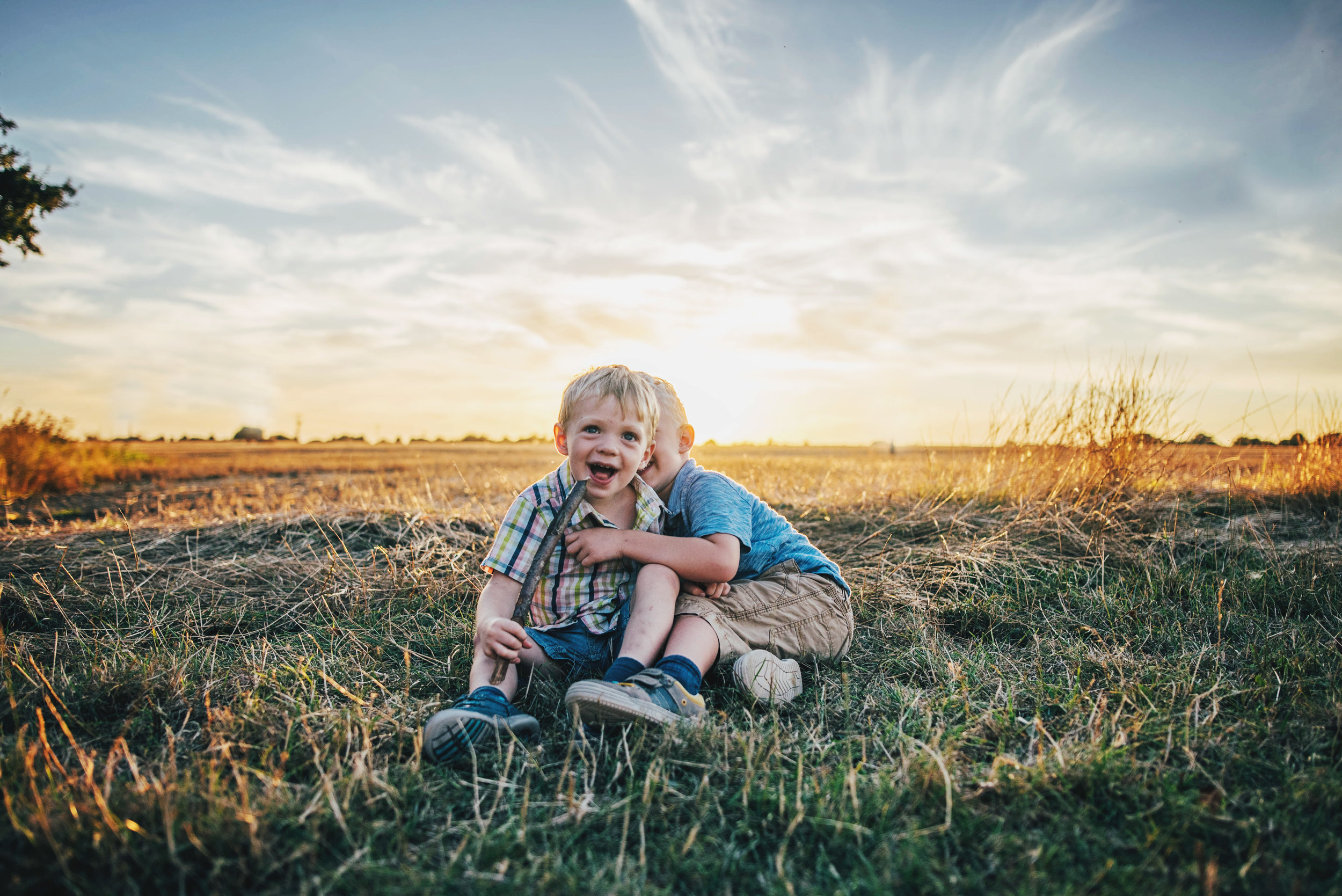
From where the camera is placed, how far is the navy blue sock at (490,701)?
2262 millimetres

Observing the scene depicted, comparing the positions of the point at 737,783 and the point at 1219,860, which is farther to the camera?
the point at 737,783

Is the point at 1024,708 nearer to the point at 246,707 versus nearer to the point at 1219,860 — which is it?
the point at 1219,860

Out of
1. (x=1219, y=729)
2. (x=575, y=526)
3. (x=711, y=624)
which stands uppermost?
(x=575, y=526)

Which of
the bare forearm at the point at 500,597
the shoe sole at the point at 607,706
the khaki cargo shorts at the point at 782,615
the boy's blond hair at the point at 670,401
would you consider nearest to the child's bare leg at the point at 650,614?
the khaki cargo shorts at the point at 782,615

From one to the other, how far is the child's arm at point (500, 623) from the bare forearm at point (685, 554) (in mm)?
490

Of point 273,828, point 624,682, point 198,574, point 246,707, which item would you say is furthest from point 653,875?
point 198,574

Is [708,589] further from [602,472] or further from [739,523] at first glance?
[602,472]

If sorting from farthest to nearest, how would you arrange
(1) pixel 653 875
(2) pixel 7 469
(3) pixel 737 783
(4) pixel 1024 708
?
(2) pixel 7 469, (4) pixel 1024 708, (3) pixel 737 783, (1) pixel 653 875

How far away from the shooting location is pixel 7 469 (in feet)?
33.9

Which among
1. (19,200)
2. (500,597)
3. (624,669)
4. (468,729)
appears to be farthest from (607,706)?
(19,200)

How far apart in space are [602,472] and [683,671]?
83 centimetres

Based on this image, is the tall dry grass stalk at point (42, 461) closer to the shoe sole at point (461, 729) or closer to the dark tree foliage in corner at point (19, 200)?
the dark tree foliage in corner at point (19, 200)

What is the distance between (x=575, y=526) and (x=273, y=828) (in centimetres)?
146

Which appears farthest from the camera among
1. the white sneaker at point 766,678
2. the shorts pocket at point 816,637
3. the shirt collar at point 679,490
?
the shirt collar at point 679,490
